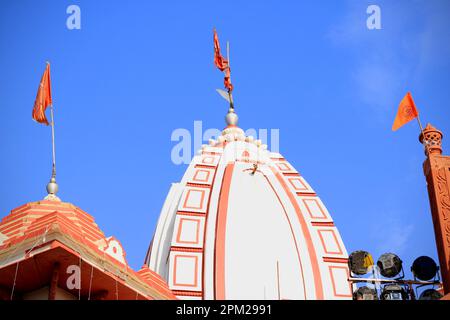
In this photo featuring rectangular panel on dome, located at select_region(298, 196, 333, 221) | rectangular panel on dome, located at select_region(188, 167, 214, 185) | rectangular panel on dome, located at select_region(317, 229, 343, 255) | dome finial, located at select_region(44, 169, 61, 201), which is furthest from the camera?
rectangular panel on dome, located at select_region(188, 167, 214, 185)

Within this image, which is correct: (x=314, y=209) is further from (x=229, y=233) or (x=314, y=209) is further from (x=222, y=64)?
(x=222, y=64)

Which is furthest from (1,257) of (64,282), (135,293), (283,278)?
(283,278)

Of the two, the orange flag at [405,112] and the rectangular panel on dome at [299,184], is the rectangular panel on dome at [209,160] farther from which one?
the orange flag at [405,112]

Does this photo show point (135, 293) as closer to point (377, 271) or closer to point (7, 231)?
point (7, 231)

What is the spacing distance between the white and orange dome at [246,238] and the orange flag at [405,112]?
6.46 metres

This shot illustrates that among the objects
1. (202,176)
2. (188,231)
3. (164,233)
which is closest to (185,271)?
(188,231)

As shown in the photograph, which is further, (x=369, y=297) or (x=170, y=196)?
(x=170, y=196)

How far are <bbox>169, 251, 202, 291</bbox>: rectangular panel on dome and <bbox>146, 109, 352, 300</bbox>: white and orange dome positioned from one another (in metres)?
0.03

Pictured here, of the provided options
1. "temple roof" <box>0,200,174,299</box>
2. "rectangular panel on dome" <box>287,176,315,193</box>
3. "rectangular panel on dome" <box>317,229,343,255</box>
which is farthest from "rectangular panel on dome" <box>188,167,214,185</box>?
"temple roof" <box>0,200,174,299</box>

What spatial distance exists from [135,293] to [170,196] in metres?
12.8

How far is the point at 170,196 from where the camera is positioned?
25.7m

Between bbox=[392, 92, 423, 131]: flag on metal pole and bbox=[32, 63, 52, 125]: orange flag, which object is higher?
bbox=[32, 63, 52, 125]: orange flag

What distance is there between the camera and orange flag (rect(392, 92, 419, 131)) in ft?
51.1

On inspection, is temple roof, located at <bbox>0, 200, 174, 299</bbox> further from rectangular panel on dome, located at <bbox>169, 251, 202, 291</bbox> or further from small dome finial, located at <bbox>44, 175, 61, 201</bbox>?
rectangular panel on dome, located at <bbox>169, 251, 202, 291</bbox>
